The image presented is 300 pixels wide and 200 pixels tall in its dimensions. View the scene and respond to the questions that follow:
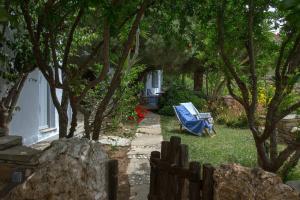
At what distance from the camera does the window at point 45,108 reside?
10.1 meters

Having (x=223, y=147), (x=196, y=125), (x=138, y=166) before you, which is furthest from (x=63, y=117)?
(x=196, y=125)

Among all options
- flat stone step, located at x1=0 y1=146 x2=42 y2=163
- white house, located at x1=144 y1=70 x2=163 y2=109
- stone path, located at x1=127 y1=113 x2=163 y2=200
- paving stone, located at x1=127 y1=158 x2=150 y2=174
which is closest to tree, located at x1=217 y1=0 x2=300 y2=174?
stone path, located at x1=127 y1=113 x2=163 y2=200

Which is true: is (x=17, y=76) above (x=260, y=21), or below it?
below

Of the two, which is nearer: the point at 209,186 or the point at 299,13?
the point at 299,13

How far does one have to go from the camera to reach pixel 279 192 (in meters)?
3.37

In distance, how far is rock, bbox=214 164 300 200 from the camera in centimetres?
338

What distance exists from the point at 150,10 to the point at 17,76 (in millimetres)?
2646

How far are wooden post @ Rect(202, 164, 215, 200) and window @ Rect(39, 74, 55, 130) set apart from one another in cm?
698

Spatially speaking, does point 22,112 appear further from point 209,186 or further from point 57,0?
point 209,186

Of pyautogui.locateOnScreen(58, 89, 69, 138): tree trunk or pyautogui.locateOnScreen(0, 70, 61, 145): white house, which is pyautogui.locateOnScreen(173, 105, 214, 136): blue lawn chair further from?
pyautogui.locateOnScreen(58, 89, 69, 138): tree trunk

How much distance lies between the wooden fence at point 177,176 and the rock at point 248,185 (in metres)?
0.09

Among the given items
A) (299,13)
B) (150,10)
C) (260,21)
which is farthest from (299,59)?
(299,13)

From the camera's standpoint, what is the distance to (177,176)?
393cm

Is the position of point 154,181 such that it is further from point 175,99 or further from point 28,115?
point 175,99
